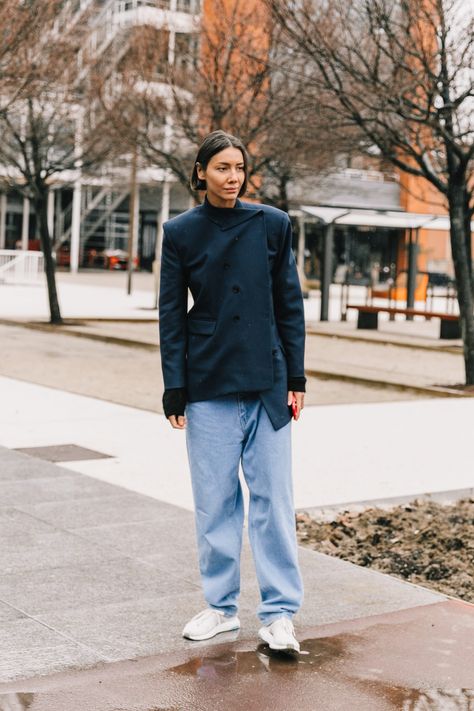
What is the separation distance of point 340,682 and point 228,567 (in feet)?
2.17

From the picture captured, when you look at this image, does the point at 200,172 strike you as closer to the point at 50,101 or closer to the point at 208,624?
the point at 208,624

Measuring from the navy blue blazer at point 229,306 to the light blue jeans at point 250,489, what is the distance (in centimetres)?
8

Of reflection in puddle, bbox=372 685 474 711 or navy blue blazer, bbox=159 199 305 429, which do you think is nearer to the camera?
reflection in puddle, bbox=372 685 474 711

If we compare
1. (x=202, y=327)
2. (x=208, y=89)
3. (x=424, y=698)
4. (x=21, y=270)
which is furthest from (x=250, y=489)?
(x=21, y=270)

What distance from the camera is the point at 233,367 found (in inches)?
182

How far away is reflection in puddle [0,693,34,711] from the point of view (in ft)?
13.0

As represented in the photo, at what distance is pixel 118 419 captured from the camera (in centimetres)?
1103

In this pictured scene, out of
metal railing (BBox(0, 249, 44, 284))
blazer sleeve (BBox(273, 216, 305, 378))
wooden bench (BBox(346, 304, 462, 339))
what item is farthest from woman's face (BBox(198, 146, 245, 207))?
metal railing (BBox(0, 249, 44, 284))

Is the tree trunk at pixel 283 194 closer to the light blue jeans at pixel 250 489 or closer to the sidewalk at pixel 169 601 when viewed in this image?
the sidewalk at pixel 169 601

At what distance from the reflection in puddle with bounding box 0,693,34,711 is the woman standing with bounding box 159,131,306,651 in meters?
0.82

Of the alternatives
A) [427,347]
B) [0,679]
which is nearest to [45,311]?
[427,347]

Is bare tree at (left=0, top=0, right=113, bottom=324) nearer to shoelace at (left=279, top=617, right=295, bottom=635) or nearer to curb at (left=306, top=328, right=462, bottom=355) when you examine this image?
curb at (left=306, top=328, right=462, bottom=355)

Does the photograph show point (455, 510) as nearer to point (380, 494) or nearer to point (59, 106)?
point (380, 494)

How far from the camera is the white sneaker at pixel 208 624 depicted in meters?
4.71
